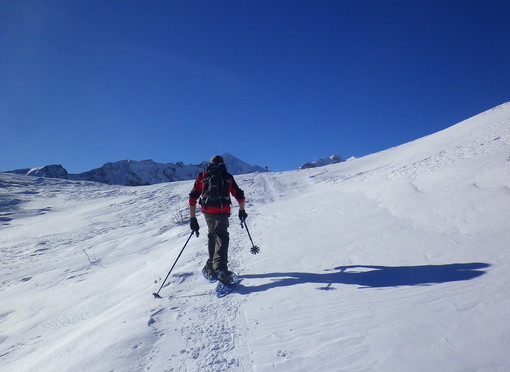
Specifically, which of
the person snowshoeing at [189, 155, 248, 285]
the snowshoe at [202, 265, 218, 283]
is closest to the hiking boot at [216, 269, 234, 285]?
the person snowshoeing at [189, 155, 248, 285]

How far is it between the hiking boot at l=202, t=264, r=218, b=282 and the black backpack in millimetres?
1114

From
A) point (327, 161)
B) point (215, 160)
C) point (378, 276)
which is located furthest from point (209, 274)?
point (327, 161)

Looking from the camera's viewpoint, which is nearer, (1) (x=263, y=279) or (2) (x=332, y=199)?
(1) (x=263, y=279)

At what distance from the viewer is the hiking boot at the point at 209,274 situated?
179 inches

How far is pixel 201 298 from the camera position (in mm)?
3934

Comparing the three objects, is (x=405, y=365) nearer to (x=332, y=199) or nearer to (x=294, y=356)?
(x=294, y=356)

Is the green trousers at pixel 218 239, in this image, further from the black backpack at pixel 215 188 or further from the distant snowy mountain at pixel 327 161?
the distant snowy mountain at pixel 327 161

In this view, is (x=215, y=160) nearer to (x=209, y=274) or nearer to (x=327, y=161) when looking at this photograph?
(x=209, y=274)

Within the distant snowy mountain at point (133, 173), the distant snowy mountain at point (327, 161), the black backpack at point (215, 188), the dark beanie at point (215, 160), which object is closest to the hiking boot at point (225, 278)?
the black backpack at point (215, 188)

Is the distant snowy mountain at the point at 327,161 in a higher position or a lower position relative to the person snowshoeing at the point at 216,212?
higher

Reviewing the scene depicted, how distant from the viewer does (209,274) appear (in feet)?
15.2

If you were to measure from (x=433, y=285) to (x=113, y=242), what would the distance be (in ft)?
30.4

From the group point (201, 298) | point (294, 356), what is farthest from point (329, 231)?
point (294, 356)

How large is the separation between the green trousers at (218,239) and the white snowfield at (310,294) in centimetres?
42
